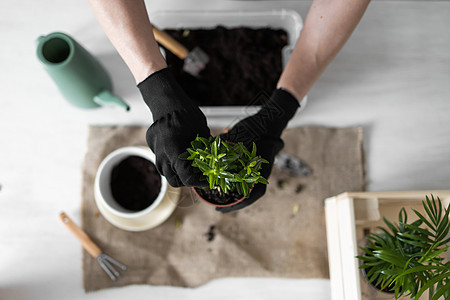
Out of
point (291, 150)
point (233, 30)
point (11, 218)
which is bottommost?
point (11, 218)

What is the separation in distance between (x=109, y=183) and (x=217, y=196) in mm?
284

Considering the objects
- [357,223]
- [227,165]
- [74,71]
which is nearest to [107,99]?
[74,71]

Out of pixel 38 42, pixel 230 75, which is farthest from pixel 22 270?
pixel 230 75

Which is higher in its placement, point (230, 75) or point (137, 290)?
point (230, 75)

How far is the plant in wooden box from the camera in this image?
0.46 metres

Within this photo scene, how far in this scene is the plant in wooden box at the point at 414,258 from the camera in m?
0.46

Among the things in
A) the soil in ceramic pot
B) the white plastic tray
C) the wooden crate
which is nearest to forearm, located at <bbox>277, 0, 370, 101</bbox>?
the white plastic tray

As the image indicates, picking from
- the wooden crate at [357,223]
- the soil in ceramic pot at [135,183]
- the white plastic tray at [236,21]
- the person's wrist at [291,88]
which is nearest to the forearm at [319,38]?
the person's wrist at [291,88]

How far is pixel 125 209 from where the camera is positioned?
2.23ft

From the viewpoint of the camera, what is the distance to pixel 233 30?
758 mm

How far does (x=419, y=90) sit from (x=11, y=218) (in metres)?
1.02

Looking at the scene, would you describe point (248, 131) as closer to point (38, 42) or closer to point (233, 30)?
point (233, 30)

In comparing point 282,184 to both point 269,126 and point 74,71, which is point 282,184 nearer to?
point 269,126

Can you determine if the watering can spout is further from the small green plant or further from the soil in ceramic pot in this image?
the small green plant
